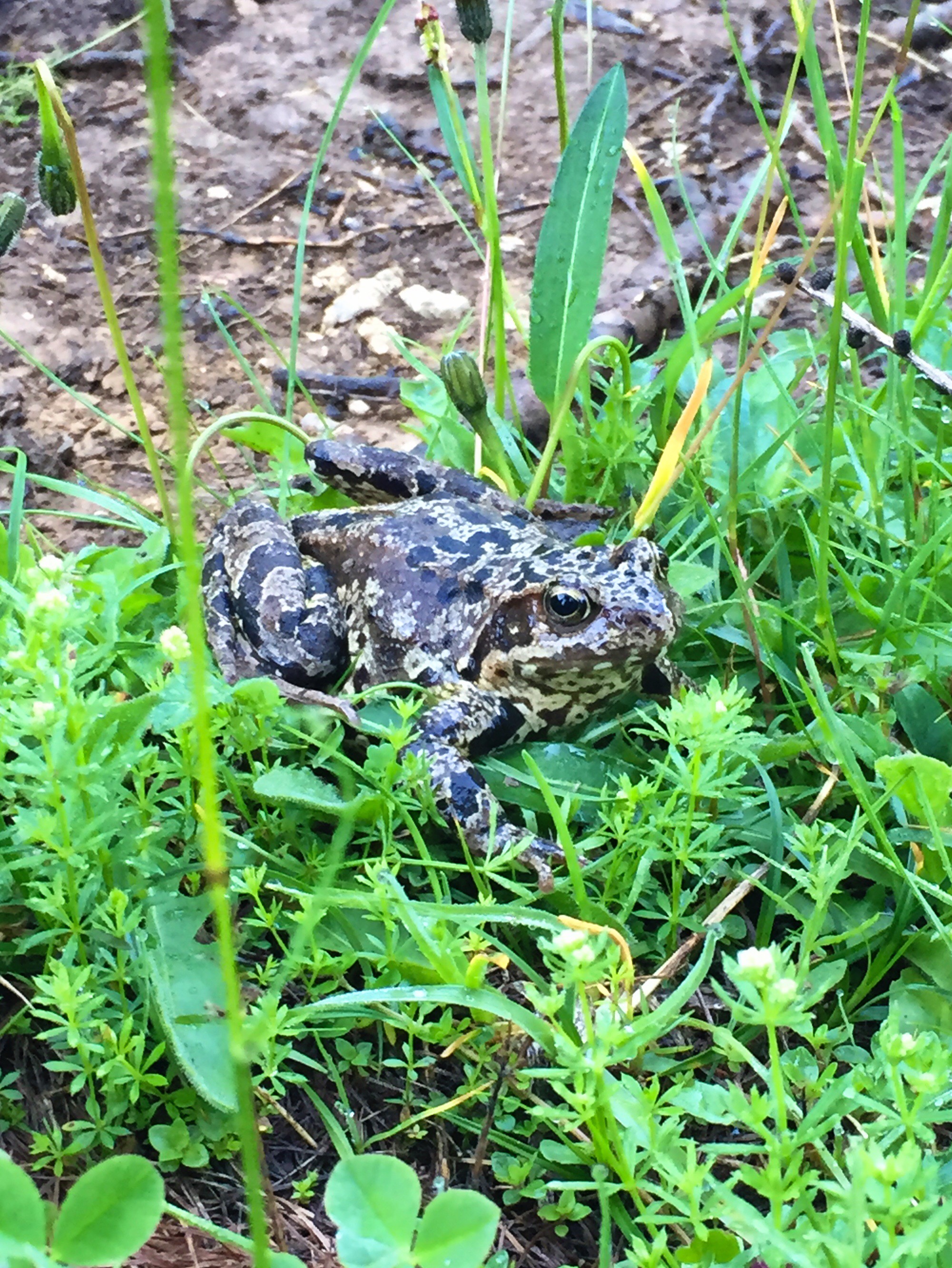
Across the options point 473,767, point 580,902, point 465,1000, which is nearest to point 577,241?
point 473,767

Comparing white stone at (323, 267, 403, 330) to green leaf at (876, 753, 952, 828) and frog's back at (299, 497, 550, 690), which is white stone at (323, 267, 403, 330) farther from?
green leaf at (876, 753, 952, 828)

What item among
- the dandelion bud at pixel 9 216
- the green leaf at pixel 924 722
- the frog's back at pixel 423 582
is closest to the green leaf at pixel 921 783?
the green leaf at pixel 924 722

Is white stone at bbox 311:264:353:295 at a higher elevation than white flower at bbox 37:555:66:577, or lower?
lower

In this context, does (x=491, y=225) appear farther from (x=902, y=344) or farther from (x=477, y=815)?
(x=477, y=815)

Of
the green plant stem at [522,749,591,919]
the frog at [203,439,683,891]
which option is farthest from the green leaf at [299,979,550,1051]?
the frog at [203,439,683,891]

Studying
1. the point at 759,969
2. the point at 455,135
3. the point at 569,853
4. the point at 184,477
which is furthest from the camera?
the point at 455,135

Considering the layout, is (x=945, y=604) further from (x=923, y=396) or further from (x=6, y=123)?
(x=6, y=123)
